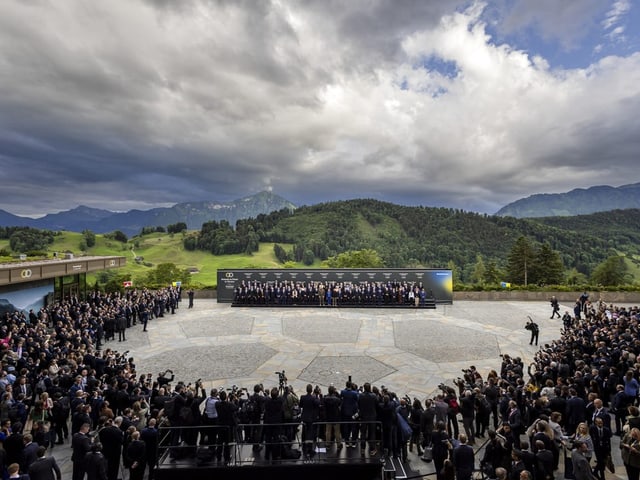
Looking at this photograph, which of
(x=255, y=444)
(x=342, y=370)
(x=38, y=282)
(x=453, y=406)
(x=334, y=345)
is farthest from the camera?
(x=38, y=282)

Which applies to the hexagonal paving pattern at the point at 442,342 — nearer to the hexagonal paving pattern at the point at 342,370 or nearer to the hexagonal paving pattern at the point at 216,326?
the hexagonal paving pattern at the point at 342,370

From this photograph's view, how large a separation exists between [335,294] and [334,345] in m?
10.3

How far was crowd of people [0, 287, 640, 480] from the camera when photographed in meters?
6.16

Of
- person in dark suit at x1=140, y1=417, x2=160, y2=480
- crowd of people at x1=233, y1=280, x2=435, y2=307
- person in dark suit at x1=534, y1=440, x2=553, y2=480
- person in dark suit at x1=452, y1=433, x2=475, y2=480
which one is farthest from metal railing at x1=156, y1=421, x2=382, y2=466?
crowd of people at x1=233, y1=280, x2=435, y2=307

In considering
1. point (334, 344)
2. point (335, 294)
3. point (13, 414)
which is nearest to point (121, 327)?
point (334, 344)

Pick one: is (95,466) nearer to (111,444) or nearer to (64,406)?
(111,444)

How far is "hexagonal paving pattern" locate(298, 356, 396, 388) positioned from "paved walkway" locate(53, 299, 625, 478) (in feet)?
0.12

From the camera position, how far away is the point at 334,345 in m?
16.9

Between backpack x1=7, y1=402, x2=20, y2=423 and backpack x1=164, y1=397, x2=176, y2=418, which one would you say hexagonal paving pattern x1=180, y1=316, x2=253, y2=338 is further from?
backpack x1=164, y1=397, x2=176, y2=418

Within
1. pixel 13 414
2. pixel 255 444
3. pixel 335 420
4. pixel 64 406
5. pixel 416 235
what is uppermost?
pixel 416 235

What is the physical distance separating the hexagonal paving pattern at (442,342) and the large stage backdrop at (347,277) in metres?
Result: 6.77

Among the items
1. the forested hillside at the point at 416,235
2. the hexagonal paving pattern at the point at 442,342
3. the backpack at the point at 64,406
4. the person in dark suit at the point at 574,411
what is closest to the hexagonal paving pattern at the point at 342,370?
the hexagonal paving pattern at the point at 442,342

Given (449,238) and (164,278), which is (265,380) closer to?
(164,278)

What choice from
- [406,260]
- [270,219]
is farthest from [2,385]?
[270,219]
